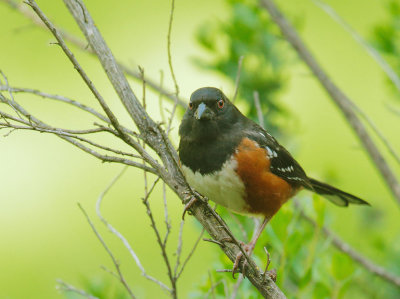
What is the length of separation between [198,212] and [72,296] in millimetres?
969

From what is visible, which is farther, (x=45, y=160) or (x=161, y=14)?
(x=161, y=14)

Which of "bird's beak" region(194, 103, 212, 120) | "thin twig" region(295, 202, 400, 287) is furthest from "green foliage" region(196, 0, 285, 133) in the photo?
"bird's beak" region(194, 103, 212, 120)

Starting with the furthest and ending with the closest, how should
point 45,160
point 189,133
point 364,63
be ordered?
point 364,63 → point 45,160 → point 189,133

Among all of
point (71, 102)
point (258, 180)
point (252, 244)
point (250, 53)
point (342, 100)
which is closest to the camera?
point (71, 102)

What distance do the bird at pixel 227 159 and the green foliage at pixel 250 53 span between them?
0.91m

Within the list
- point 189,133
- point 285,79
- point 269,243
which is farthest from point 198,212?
point 285,79

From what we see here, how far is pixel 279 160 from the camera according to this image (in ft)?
9.93

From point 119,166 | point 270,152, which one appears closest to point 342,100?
point 270,152

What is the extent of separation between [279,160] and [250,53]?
3.45 feet

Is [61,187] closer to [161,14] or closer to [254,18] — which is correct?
[161,14]

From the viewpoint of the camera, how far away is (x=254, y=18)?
380cm

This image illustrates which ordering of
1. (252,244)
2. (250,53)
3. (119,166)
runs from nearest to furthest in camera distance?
(252,244) → (250,53) → (119,166)

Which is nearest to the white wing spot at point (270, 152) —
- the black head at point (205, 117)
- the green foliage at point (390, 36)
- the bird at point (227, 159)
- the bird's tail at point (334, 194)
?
the bird at point (227, 159)

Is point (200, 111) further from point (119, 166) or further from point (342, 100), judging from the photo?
point (119, 166)
